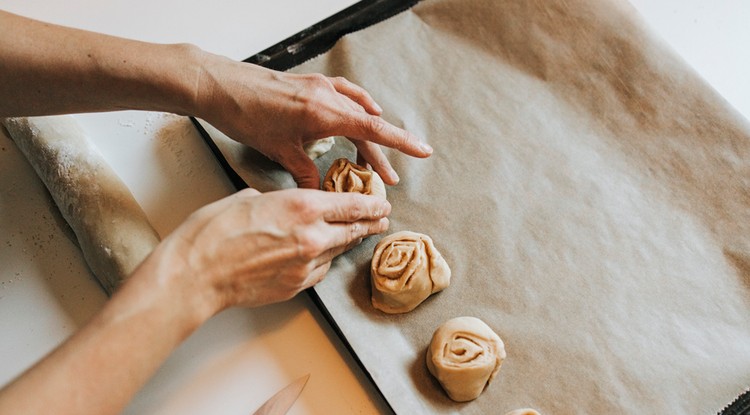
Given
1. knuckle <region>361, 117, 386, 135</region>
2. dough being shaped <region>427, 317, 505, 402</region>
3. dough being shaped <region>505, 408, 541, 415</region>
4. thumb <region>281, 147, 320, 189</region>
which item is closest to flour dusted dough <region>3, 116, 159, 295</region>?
thumb <region>281, 147, 320, 189</region>

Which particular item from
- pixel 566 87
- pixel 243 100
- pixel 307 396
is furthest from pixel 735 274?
pixel 243 100

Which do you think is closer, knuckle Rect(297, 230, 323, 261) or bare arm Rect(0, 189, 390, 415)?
bare arm Rect(0, 189, 390, 415)

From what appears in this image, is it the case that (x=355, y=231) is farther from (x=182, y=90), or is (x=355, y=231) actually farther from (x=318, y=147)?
(x=182, y=90)

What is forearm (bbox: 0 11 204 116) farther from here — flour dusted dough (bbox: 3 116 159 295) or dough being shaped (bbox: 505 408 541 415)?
dough being shaped (bbox: 505 408 541 415)

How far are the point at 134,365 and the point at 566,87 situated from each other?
156cm

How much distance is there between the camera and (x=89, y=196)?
1759 mm

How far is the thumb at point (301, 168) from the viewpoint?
5.91ft

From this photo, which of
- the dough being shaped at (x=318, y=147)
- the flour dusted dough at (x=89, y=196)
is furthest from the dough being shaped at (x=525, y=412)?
the flour dusted dough at (x=89, y=196)

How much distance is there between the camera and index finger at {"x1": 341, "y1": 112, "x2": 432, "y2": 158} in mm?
1771

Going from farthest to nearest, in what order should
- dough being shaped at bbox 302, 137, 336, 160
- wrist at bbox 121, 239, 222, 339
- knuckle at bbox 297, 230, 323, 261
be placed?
dough being shaped at bbox 302, 137, 336, 160, knuckle at bbox 297, 230, 323, 261, wrist at bbox 121, 239, 222, 339

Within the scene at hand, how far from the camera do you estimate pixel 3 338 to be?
1.76m

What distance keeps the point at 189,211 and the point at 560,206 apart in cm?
111

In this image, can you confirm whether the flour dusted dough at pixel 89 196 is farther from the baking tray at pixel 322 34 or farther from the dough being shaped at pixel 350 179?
the dough being shaped at pixel 350 179

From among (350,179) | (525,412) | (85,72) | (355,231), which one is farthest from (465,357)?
(85,72)
